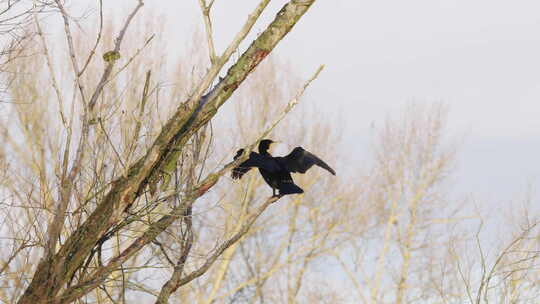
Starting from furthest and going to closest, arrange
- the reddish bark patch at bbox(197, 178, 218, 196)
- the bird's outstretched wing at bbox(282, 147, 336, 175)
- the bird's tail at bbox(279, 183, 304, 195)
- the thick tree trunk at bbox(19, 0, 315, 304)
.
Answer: the bird's outstretched wing at bbox(282, 147, 336, 175) → the bird's tail at bbox(279, 183, 304, 195) → the reddish bark patch at bbox(197, 178, 218, 196) → the thick tree trunk at bbox(19, 0, 315, 304)

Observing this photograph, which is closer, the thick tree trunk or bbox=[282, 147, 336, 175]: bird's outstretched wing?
the thick tree trunk

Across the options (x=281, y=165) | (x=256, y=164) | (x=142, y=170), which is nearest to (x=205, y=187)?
(x=142, y=170)

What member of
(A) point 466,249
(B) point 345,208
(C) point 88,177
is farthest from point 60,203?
(B) point 345,208

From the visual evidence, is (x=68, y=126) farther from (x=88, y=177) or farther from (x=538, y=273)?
(x=538, y=273)

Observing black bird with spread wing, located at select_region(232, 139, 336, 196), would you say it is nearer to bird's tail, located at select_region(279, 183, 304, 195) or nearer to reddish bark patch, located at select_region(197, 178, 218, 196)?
bird's tail, located at select_region(279, 183, 304, 195)

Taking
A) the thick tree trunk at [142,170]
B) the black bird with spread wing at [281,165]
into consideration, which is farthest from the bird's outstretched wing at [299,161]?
the thick tree trunk at [142,170]

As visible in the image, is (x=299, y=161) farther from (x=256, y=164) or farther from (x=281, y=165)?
(x=256, y=164)

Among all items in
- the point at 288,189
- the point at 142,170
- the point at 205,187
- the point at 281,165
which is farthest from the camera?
the point at 281,165

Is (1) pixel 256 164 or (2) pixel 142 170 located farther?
(1) pixel 256 164

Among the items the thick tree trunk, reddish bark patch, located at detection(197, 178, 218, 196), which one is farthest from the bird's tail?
the thick tree trunk

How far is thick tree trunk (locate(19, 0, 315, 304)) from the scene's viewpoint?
3475mm

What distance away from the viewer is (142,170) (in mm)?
3502

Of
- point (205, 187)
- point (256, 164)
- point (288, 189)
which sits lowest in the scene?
point (205, 187)

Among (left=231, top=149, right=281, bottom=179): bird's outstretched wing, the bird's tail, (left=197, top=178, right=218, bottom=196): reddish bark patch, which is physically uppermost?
(left=231, top=149, right=281, bottom=179): bird's outstretched wing
